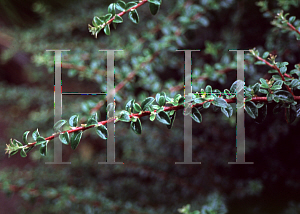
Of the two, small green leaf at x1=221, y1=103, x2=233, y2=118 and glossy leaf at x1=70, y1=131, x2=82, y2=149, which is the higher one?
small green leaf at x1=221, y1=103, x2=233, y2=118

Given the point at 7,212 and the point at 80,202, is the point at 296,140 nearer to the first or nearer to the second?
the point at 80,202

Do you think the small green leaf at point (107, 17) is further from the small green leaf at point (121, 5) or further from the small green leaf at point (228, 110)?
the small green leaf at point (228, 110)

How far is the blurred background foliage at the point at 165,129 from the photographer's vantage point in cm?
78

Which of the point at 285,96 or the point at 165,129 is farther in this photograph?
the point at 165,129

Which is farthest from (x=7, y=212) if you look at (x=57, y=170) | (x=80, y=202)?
(x=80, y=202)

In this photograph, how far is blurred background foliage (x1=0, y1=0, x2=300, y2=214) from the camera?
0.78 metres

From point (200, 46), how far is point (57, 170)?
94cm

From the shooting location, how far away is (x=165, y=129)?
1.10 metres

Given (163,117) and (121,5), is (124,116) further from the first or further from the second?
(121,5)

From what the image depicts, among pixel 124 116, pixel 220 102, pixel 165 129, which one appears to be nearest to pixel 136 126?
pixel 124 116

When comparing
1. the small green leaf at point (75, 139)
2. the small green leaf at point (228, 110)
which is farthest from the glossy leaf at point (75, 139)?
the small green leaf at point (228, 110)

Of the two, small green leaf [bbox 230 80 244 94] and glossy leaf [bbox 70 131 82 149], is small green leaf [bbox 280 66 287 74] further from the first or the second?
glossy leaf [bbox 70 131 82 149]

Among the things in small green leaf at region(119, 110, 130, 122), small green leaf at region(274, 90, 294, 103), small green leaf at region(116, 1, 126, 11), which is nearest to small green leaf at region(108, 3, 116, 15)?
small green leaf at region(116, 1, 126, 11)

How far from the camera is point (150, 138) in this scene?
106cm
